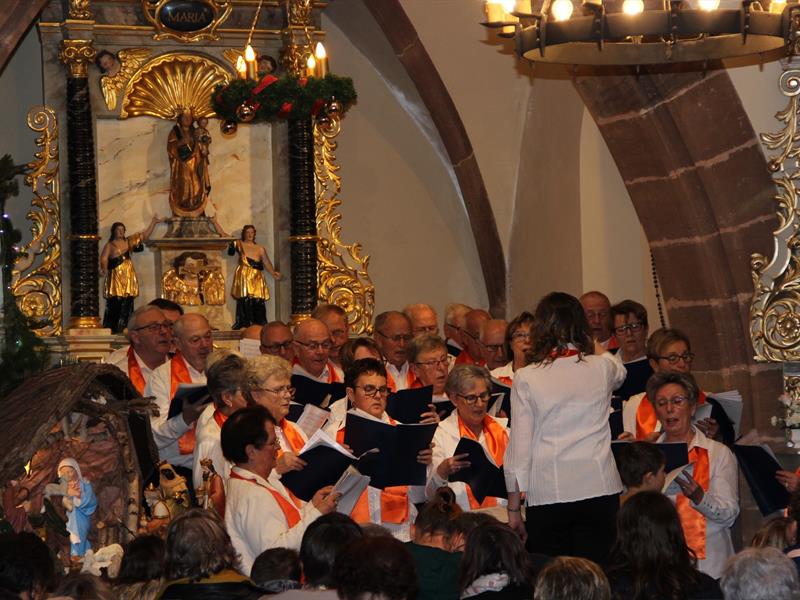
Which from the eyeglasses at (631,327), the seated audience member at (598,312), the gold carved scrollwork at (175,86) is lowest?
the eyeglasses at (631,327)

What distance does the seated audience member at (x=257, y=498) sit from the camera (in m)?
6.18

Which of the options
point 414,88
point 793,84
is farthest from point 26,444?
point 414,88

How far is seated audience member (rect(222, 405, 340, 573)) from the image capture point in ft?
20.3

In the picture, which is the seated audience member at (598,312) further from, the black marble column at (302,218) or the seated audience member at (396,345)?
the black marble column at (302,218)

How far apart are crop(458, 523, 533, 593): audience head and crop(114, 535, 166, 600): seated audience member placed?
1058 mm

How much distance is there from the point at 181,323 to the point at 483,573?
4005 millimetres

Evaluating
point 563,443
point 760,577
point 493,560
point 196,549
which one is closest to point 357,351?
point 563,443

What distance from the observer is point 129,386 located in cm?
750

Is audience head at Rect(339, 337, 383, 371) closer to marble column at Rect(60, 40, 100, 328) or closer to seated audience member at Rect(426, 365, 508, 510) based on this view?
seated audience member at Rect(426, 365, 508, 510)

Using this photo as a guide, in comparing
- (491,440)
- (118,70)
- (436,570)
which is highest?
(118,70)

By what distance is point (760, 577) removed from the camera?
183 inches

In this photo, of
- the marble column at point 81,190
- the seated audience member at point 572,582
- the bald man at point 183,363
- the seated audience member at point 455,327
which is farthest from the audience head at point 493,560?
the marble column at point 81,190

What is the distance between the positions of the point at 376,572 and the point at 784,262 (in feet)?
17.5

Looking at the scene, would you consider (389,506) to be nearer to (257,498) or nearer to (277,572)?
(257,498)
